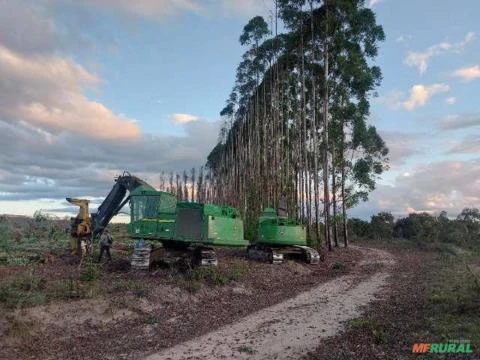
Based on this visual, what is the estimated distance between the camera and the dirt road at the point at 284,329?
916cm

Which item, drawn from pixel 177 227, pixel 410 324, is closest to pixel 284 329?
pixel 410 324

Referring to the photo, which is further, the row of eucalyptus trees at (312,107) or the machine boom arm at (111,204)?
the row of eucalyptus trees at (312,107)

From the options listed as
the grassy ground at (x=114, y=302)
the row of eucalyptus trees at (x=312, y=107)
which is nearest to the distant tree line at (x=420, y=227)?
the row of eucalyptus trees at (x=312, y=107)

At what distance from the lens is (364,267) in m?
22.8

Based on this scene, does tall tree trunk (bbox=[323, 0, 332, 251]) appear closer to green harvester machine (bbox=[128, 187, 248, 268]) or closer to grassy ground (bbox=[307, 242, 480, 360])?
green harvester machine (bbox=[128, 187, 248, 268])

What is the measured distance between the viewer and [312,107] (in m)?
32.4

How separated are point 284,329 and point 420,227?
41.7 m

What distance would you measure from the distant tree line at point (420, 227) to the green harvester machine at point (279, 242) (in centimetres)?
2255

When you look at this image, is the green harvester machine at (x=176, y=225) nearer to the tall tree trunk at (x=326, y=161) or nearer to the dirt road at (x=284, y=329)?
the dirt road at (x=284, y=329)

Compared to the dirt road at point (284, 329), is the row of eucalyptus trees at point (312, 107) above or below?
above

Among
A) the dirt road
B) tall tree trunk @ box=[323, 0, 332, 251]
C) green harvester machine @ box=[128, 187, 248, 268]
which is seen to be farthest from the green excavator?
tall tree trunk @ box=[323, 0, 332, 251]

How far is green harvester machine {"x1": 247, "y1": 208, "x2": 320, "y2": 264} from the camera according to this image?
22703mm

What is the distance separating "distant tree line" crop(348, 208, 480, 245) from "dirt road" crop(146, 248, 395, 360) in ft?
103

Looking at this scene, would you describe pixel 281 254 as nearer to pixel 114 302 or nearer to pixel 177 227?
pixel 177 227
